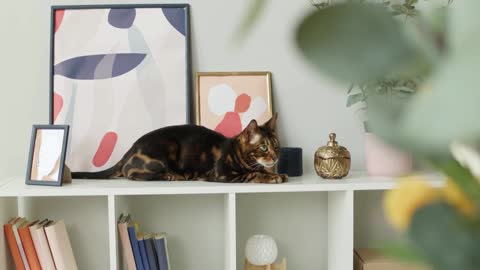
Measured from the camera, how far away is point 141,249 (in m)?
1.59

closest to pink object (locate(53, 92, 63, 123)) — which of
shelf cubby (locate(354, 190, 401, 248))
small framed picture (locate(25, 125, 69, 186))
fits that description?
small framed picture (locate(25, 125, 69, 186))

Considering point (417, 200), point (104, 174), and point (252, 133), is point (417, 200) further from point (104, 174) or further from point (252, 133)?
point (104, 174)

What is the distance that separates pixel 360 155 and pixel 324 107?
0.20 meters

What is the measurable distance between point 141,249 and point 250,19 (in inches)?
61.0

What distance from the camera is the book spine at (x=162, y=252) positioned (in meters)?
1.61

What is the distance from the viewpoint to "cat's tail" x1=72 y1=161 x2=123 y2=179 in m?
1.61

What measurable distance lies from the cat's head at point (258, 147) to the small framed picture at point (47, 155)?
1.62ft

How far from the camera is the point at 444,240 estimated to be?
103 millimetres

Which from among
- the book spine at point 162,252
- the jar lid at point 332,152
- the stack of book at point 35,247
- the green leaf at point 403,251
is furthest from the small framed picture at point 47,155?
the green leaf at point 403,251

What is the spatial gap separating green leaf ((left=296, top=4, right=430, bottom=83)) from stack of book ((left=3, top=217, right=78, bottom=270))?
1.53 meters

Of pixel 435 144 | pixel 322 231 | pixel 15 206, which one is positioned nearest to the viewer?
pixel 435 144

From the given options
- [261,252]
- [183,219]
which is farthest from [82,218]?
[261,252]

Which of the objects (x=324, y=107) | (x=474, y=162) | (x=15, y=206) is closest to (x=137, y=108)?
(x=15, y=206)

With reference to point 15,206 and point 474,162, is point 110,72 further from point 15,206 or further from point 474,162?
point 474,162
